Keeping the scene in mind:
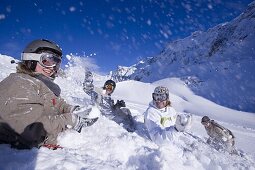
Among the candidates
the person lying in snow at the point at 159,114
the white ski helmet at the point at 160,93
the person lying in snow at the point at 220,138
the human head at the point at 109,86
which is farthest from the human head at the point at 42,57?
the person lying in snow at the point at 220,138

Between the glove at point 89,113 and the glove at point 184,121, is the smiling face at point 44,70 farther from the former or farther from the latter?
the glove at point 184,121

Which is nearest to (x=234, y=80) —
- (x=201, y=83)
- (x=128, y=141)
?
(x=201, y=83)

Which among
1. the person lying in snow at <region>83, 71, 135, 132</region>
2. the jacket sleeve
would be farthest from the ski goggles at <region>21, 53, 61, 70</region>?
the person lying in snow at <region>83, 71, 135, 132</region>

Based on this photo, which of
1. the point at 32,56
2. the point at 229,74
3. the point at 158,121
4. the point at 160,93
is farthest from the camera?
the point at 229,74

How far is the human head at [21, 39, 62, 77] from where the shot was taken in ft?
14.0

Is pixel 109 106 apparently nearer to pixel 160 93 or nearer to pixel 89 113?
pixel 160 93

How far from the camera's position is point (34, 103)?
3.49 m

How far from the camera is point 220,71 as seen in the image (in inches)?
2648

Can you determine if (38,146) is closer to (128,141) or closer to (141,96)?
(128,141)

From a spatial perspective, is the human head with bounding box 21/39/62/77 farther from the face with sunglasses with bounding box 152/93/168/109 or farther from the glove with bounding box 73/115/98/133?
the face with sunglasses with bounding box 152/93/168/109

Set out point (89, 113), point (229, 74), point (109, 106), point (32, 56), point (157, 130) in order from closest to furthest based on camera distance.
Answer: point (32, 56) < point (89, 113) < point (157, 130) < point (109, 106) < point (229, 74)

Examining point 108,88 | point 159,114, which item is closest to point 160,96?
point 159,114

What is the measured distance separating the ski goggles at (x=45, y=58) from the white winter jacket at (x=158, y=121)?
9.57 ft

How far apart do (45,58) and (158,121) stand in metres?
3.83
